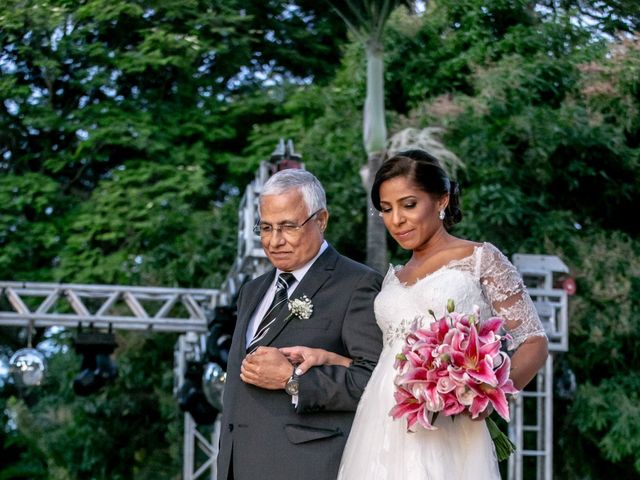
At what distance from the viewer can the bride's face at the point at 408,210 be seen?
387 cm

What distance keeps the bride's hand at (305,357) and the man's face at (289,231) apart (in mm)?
Answer: 303

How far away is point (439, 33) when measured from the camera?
14852 mm

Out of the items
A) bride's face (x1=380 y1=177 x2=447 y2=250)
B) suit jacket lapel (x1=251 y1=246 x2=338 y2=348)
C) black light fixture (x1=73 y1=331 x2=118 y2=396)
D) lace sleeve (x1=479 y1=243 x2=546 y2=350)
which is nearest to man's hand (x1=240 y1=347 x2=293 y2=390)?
suit jacket lapel (x1=251 y1=246 x2=338 y2=348)

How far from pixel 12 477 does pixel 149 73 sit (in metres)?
7.86

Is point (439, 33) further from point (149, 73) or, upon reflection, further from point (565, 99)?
point (149, 73)

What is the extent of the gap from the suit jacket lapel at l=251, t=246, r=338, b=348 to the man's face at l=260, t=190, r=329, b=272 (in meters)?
0.05

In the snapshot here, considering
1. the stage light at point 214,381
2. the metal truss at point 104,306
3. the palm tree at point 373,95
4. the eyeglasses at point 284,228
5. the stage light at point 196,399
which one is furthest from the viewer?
the stage light at point 196,399

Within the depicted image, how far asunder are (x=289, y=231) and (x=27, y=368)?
9.10 metres

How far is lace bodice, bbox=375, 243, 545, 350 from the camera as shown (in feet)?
12.3

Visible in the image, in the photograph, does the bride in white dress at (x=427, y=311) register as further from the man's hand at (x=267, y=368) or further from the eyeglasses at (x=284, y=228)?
the eyeglasses at (x=284, y=228)

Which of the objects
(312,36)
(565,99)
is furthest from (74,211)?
(565,99)

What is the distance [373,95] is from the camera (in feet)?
38.1

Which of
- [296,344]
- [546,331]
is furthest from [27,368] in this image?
[296,344]

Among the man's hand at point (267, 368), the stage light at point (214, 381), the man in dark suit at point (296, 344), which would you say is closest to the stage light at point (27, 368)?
the stage light at point (214, 381)
